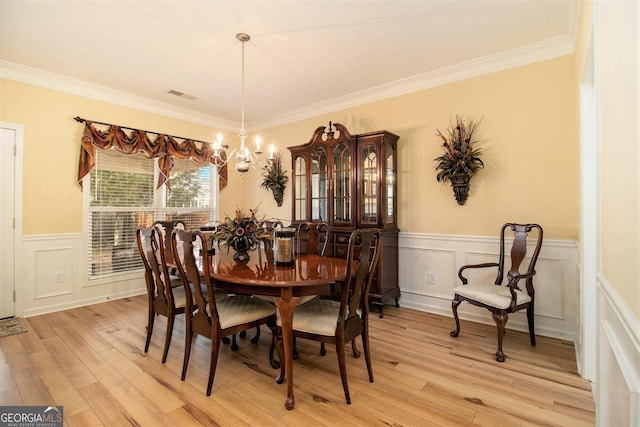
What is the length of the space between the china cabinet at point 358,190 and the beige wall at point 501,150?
31 centimetres

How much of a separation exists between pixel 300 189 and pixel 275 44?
192cm

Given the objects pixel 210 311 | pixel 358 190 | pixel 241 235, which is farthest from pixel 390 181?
pixel 210 311

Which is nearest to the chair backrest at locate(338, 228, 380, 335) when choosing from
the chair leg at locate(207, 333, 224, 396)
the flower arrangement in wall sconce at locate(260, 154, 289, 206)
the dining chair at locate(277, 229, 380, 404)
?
the dining chair at locate(277, 229, 380, 404)

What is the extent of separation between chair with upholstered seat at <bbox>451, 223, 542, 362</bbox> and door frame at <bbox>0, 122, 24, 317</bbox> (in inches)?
185

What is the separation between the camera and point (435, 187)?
3666 mm

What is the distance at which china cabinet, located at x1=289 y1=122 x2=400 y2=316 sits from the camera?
362 centimetres

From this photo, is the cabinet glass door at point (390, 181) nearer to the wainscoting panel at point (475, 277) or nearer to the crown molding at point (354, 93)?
the wainscoting panel at point (475, 277)

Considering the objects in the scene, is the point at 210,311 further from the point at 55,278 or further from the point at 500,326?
the point at 55,278

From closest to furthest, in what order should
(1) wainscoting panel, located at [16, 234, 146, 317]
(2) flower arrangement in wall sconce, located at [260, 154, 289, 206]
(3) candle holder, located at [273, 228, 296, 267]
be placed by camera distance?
(3) candle holder, located at [273, 228, 296, 267]
(1) wainscoting panel, located at [16, 234, 146, 317]
(2) flower arrangement in wall sconce, located at [260, 154, 289, 206]

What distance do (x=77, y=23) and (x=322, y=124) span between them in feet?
9.58

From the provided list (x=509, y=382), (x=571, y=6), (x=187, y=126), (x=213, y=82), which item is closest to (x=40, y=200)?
(x=187, y=126)

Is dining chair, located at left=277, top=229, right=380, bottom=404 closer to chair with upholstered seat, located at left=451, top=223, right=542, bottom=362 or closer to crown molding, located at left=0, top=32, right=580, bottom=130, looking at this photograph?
chair with upholstered seat, located at left=451, top=223, right=542, bottom=362

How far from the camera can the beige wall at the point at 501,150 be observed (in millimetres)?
2945

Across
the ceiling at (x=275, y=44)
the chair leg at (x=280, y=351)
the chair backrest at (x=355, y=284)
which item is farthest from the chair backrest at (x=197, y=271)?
the ceiling at (x=275, y=44)
